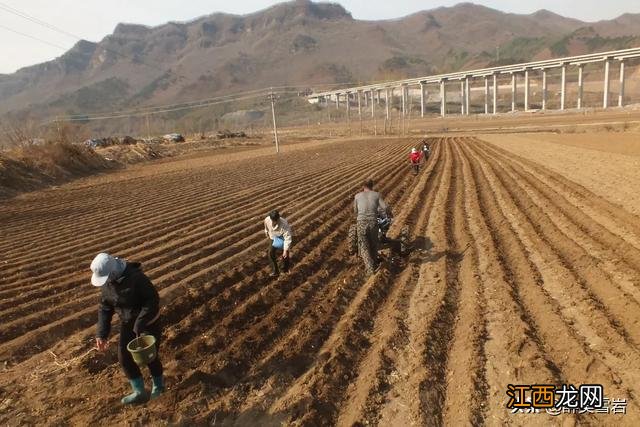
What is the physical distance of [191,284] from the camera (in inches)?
313

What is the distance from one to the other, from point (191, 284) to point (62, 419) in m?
3.52

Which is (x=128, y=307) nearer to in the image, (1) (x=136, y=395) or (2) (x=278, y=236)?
(1) (x=136, y=395)

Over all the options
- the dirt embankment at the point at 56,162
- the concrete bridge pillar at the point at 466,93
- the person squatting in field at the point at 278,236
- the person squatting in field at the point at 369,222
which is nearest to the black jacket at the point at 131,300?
the person squatting in field at the point at 278,236

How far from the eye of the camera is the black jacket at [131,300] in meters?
4.46

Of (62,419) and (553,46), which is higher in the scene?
(553,46)

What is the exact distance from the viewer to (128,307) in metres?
4.54

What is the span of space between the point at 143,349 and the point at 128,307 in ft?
1.60

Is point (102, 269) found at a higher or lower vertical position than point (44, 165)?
higher

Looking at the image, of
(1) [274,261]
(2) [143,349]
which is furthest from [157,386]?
(1) [274,261]

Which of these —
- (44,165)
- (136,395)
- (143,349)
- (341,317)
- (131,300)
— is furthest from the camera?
(44,165)

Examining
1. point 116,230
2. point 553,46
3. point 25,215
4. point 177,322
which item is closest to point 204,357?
point 177,322

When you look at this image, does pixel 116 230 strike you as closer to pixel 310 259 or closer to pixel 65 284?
pixel 65 284

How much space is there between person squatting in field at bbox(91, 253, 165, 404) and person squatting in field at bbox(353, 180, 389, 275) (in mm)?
4226

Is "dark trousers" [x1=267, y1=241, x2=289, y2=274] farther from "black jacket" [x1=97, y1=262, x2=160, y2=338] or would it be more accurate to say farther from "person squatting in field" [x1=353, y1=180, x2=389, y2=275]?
"black jacket" [x1=97, y1=262, x2=160, y2=338]
